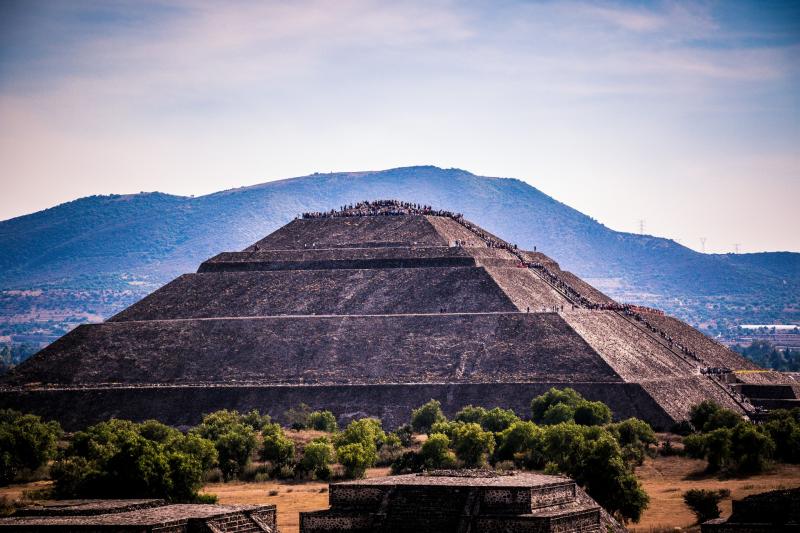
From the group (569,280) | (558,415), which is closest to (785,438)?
(558,415)

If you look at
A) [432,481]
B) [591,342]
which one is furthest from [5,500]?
[591,342]

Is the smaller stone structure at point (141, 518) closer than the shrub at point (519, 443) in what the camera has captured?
Yes

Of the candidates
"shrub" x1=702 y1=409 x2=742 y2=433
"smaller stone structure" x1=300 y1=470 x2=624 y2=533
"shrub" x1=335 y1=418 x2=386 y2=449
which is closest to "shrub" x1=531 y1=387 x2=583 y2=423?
"shrub" x1=702 y1=409 x2=742 y2=433

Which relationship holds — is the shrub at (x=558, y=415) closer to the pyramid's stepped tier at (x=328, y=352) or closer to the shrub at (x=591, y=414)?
the shrub at (x=591, y=414)

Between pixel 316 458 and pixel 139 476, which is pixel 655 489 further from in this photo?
pixel 139 476

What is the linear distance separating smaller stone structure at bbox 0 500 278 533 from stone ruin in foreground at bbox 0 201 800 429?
153 feet

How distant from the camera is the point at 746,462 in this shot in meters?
76.9

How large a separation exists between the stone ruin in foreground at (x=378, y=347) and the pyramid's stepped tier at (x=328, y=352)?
0.45ft

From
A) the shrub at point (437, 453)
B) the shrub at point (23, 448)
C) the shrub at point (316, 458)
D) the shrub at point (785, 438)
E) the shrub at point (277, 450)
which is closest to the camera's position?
the shrub at point (437, 453)

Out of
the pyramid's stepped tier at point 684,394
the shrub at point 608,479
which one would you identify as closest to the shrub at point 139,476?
the shrub at point 608,479

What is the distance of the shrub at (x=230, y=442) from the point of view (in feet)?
267

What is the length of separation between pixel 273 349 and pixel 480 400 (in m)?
17.0

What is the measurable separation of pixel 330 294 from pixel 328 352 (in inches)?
458

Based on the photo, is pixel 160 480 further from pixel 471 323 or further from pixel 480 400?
pixel 471 323
